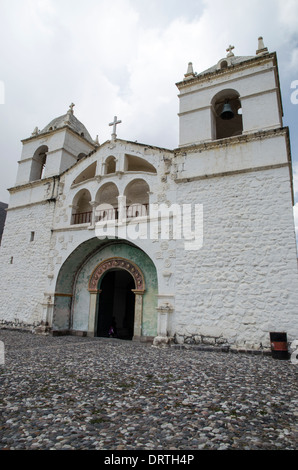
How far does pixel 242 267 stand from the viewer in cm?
802

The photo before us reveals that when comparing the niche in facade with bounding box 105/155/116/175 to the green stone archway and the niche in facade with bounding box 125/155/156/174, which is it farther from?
the green stone archway

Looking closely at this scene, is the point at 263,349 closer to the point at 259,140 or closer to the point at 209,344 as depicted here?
the point at 209,344

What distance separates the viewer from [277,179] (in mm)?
8234

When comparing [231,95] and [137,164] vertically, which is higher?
[231,95]

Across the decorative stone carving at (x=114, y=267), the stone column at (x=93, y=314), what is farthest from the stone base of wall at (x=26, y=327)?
the decorative stone carving at (x=114, y=267)

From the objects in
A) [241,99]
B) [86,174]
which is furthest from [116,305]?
[241,99]

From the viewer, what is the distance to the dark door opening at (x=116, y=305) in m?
12.2

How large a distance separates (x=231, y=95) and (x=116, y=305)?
10.7m

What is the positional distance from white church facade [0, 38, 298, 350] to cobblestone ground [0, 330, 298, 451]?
2.15m

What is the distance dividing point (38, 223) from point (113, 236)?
4.24 m

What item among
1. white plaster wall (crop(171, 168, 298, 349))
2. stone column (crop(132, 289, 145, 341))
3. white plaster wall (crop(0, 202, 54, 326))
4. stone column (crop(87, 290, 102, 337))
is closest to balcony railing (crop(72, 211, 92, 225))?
white plaster wall (crop(0, 202, 54, 326))

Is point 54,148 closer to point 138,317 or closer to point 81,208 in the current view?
point 81,208

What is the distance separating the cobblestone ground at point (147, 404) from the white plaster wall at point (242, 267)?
136 cm

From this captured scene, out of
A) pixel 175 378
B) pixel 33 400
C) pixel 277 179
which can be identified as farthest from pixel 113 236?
pixel 33 400
